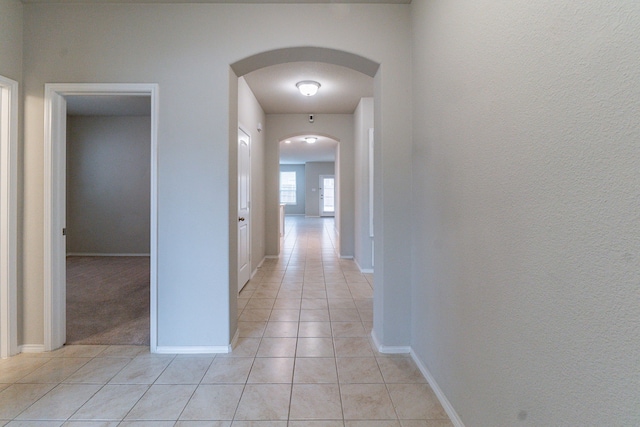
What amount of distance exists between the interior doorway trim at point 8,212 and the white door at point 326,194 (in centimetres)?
1378

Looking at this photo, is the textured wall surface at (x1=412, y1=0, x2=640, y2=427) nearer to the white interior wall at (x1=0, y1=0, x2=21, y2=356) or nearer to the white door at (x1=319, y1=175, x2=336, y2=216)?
the white interior wall at (x1=0, y1=0, x2=21, y2=356)

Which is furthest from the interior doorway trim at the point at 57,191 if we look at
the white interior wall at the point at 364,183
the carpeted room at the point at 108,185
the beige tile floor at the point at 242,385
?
the carpeted room at the point at 108,185

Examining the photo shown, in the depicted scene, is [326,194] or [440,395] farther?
[326,194]

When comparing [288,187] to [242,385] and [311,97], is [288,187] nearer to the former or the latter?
[311,97]

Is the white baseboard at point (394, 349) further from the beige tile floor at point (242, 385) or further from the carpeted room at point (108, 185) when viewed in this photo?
the carpeted room at point (108, 185)

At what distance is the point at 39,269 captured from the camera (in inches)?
96.9

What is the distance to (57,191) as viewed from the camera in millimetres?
2494

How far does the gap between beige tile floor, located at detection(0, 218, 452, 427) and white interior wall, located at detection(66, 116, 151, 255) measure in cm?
452

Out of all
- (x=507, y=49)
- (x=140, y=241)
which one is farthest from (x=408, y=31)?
(x=140, y=241)

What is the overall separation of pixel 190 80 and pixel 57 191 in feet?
4.35

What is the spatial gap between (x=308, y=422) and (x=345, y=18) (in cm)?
266

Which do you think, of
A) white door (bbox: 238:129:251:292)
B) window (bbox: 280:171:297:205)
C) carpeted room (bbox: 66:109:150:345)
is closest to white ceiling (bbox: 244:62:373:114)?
white door (bbox: 238:129:251:292)

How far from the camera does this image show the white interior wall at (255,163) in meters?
4.24

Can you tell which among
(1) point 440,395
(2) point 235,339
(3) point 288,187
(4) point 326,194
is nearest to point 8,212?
(2) point 235,339
